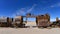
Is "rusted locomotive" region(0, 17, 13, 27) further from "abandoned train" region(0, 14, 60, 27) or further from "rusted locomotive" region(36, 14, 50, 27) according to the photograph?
"rusted locomotive" region(36, 14, 50, 27)

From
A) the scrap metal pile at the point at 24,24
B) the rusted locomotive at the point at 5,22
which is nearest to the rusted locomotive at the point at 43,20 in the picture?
the scrap metal pile at the point at 24,24

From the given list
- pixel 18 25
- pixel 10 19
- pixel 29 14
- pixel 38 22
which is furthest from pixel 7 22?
pixel 38 22

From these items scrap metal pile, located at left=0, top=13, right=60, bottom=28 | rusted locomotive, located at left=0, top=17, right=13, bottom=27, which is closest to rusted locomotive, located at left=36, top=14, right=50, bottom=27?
scrap metal pile, located at left=0, top=13, right=60, bottom=28

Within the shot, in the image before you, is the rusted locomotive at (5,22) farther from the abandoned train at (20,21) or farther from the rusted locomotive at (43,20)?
the rusted locomotive at (43,20)

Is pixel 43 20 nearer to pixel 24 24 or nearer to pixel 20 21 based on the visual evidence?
pixel 24 24

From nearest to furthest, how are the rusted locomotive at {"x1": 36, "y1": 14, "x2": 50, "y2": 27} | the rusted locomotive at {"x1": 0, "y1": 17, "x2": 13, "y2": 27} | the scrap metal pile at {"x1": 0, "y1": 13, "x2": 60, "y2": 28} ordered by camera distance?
the rusted locomotive at {"x1": 36, "y1": 14, "x2": 50, "y2": 27}
the scrap metal pile at {"x1": 0, "y1": 13, "x2": 60, "y2": 28}
the rusted locomotive at {"x1": 0, "y1": 17, "x2": 13, "y2": 27}

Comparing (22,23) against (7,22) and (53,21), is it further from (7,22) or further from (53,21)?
(53,21)

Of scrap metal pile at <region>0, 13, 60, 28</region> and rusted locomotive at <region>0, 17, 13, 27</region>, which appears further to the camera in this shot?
rusted locomotive at <region>0, 17, 13, 27</region>

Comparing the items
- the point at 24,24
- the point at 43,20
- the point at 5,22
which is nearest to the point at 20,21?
the point at 24,24

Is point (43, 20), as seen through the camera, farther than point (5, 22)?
No

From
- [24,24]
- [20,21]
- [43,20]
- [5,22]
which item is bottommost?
[24,24]

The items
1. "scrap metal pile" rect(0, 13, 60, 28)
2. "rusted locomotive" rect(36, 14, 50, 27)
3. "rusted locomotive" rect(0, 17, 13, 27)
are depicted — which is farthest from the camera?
"rusted locomotive" rect(0, 17, 13, 27)

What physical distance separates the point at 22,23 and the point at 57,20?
684cm

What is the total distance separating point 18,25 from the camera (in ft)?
73.7
